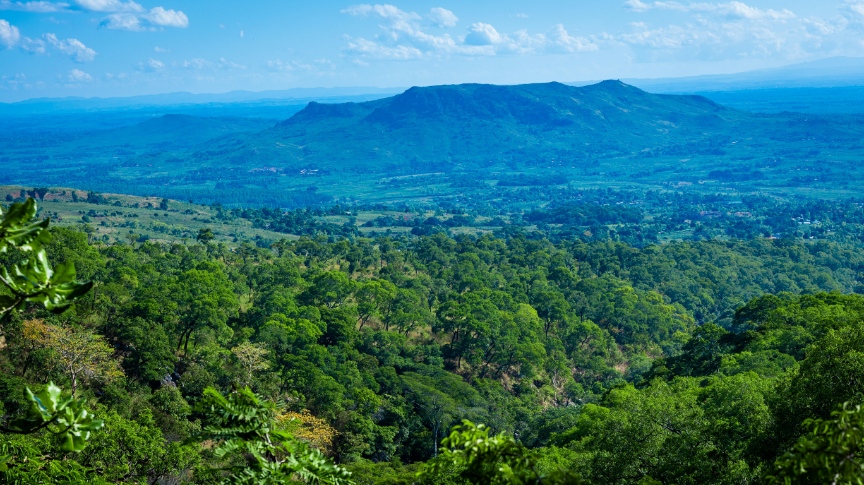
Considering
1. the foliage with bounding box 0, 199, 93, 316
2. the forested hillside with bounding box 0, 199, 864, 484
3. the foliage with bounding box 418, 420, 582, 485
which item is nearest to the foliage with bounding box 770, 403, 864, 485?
the forested hillside with bounding box 0, 199, 864, 484

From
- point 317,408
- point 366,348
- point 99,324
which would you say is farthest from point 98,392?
point 366,348

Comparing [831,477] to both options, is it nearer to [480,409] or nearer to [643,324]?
[480,409]

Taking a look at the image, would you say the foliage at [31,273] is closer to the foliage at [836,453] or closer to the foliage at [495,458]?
the foliage at [495,458]

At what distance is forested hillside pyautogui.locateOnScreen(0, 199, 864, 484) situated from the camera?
1459 centimetres

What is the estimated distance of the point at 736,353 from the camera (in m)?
33.4

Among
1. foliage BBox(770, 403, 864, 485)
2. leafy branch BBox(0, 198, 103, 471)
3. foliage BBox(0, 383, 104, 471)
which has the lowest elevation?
foliage BBox(770, 403, 864, 485)

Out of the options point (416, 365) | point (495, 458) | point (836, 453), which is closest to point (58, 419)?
point (495, 458)

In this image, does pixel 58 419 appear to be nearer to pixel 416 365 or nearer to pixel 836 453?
pixel 836 453

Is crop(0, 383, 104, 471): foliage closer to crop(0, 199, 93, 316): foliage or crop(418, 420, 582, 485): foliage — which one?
crop(0, 199, 93, 316): foliage

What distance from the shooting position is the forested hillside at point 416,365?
14.6 meters

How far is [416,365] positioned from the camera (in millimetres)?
38750

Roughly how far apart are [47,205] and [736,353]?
107 m

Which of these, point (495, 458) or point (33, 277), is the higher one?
point (33, 277)

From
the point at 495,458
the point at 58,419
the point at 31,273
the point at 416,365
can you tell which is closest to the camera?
the point at 31,273
